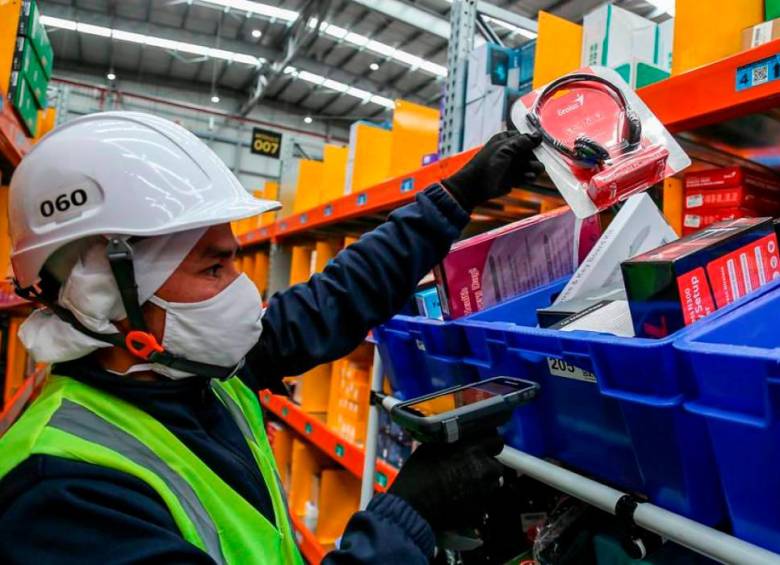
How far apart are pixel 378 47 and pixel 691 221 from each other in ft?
28.7

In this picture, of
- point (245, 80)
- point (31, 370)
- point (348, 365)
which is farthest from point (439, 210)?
point (245, 80)

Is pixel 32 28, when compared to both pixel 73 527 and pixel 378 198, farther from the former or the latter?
Result: pixel 73 527

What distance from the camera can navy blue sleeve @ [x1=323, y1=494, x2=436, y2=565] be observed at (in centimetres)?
77

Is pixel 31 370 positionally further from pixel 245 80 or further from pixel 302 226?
pixel 245 80

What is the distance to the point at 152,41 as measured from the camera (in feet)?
31.9

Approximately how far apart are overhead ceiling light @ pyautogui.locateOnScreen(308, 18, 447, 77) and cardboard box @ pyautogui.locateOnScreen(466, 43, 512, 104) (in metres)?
7.11

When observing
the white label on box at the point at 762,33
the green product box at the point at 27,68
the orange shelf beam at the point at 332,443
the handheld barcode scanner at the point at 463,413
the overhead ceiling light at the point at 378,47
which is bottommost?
the orange shelf beam at the point at 332,443

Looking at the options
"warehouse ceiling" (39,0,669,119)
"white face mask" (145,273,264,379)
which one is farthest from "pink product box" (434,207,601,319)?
"warehouse ceiling" (39,0,669,119)

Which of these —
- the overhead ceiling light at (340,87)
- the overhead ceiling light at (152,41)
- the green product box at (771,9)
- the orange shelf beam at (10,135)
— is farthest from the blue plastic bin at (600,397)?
the overhead ceiling light at (340,87)

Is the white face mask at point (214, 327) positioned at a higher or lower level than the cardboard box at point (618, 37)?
lower

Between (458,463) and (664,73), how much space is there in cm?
101

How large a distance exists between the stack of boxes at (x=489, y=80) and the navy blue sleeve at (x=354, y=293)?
0.65 m

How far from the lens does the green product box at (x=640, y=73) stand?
1.29m

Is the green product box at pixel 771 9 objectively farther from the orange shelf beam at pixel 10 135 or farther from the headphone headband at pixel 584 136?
the orange shelf beam at pixel 10 135
